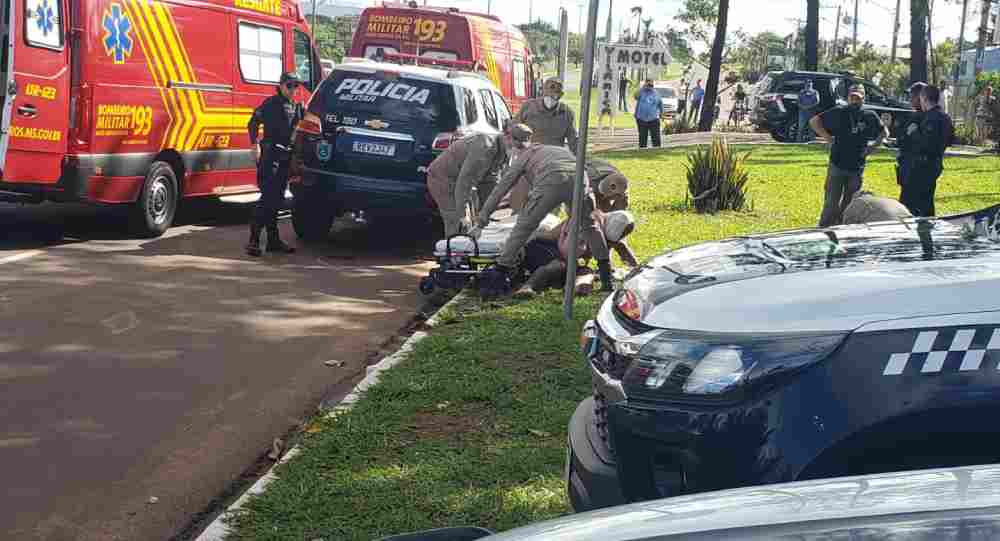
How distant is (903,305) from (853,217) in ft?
13.6

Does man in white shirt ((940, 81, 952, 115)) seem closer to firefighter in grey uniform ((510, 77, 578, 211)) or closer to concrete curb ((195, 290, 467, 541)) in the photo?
firefighter in grey uniform ((510, 77, 578, 211))

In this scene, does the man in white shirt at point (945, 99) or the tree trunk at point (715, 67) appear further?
the tree trunk at point (715, 67)

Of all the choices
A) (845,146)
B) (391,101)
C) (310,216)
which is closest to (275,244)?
(310,216)

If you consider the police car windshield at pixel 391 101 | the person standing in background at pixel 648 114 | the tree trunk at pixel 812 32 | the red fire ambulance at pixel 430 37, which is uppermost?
the tree trunk at pixel 812 32

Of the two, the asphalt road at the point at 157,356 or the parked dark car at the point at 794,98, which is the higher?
the parked dark car at the point at 794,98

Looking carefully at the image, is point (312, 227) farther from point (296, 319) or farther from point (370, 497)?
point (370, 497)

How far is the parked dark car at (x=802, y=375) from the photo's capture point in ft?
10.6

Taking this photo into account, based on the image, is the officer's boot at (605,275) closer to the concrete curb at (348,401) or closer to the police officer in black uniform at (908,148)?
the concrete curb at (348,401)

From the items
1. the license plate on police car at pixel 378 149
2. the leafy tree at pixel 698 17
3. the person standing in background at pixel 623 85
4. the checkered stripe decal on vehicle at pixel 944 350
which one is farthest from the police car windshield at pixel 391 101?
the leafy tree at pixel 698 17

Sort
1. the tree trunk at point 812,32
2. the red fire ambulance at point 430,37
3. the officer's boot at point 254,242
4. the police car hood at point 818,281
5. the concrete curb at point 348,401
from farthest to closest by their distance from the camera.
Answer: the tree trunk at point 812,32 → the red fire ambulance at point 430,37 → the officer's boot at point 254,242 → the concrete curb at point 348,401 → the police car hood at point 818,281

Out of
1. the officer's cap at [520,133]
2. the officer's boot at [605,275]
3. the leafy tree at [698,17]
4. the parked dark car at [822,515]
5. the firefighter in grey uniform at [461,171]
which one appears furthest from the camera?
the leafy tree at [698,17]

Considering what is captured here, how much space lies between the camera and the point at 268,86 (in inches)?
583

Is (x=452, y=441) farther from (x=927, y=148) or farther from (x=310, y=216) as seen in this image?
(x=927, y=148)

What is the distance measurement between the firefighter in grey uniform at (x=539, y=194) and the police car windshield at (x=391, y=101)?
8.56 ft
